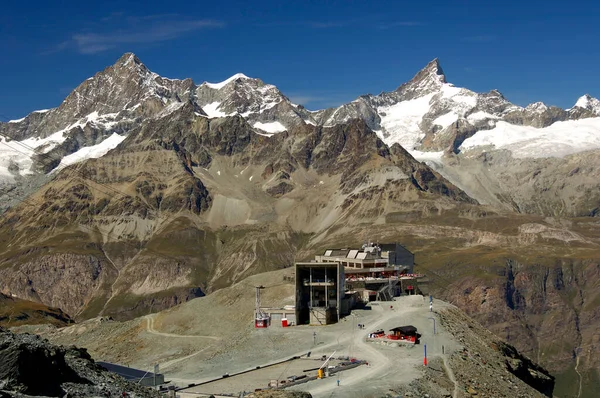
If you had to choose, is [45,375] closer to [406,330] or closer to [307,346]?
[307,346]

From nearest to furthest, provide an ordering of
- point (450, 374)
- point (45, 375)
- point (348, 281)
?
point (45, 375)
point (450, 374)
point (348, 281)

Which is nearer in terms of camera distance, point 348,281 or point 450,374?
point 450,374

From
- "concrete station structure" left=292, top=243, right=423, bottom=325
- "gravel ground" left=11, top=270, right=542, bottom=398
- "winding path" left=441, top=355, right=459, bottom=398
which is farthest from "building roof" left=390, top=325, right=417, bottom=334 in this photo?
"concrete station structure" left=292, top=243, right=423, bottom=325

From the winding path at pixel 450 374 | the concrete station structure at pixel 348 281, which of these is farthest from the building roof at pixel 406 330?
the concrete station structure at pixel 348 281

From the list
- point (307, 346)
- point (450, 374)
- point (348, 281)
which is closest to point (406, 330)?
point (307, 346)

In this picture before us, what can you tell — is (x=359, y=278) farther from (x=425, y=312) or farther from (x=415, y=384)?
(x=415, y=384)

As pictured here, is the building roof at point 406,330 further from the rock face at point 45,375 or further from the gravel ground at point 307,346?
the rock face at point 45,375

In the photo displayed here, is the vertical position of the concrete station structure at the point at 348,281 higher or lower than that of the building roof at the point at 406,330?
higher

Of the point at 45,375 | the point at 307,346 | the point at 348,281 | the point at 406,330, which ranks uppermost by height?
the point at 348,281
